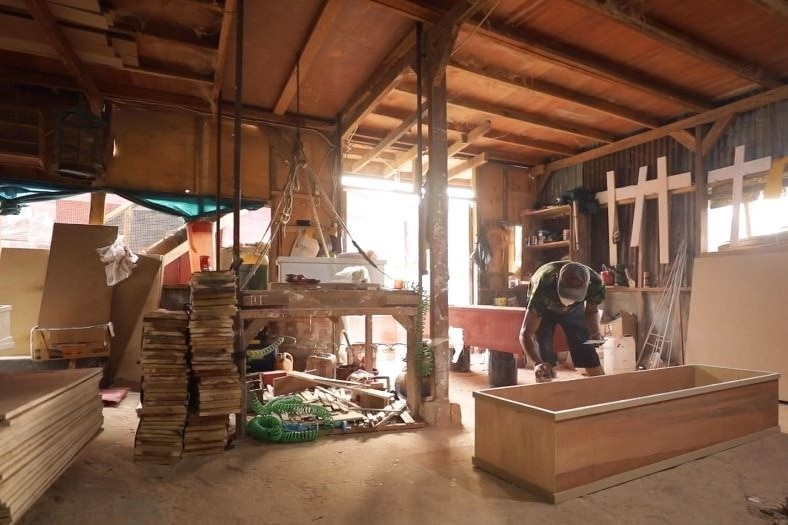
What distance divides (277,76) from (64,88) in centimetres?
244

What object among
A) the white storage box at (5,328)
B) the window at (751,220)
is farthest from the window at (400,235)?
the white storage box at (5,328)

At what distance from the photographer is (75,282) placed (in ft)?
16.7

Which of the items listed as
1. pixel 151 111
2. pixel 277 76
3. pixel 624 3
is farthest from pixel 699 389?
pixel 151 111

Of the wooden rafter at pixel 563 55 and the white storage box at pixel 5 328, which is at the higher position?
the wooden rafter at pixel 563 55

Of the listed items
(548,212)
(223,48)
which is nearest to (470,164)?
(548,212)

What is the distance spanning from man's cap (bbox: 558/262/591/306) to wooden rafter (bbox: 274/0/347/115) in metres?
3.08

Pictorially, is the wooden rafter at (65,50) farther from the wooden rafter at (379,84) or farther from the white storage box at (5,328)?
the wooden rafter at (379,84)

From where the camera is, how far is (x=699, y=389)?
292 cm

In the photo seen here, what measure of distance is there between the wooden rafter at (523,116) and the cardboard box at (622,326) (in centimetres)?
279

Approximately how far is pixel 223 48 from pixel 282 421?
11.4 feet

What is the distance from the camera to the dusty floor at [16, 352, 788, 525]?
226 centimetres

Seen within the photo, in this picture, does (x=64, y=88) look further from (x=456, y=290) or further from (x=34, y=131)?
(x=456, y=290)

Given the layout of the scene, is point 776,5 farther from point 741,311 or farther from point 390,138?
point 390,138

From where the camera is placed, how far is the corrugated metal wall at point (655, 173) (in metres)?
5.57
